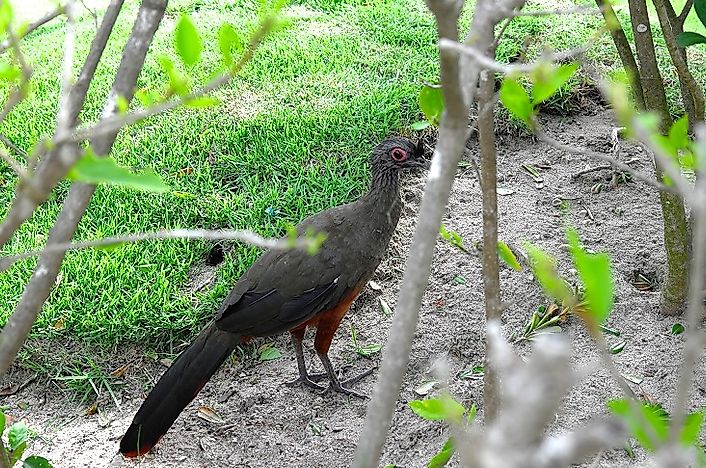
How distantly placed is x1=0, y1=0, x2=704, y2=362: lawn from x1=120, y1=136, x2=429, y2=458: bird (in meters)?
0.38

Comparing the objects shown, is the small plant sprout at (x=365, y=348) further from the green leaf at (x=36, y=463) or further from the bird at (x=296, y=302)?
the green leaf at (x=36, y=463)

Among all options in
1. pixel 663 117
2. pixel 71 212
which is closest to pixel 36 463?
pixel 71 212

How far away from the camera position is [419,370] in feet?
11.4

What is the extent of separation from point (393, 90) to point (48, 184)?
4.18m

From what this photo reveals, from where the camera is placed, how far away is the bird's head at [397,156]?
3.72m

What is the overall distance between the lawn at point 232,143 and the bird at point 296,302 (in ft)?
1.24

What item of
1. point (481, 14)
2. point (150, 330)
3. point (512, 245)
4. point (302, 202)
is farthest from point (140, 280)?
point (481, 14)

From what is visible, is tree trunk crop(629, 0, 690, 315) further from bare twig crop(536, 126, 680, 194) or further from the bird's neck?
bare twig crop(536, 126, 680, 194)

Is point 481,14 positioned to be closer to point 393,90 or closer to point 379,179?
Result: point 379,179

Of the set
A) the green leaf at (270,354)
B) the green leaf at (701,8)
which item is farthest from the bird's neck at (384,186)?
the green leaf at (701,8)

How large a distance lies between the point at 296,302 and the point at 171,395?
2.09 feet

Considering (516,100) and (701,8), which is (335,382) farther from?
(516,100)

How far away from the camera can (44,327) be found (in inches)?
144

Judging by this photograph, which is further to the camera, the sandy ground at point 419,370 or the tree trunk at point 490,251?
the sandy ground at point 419,370
